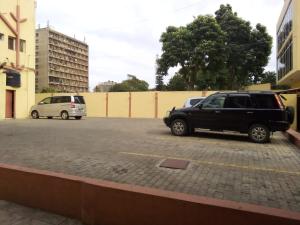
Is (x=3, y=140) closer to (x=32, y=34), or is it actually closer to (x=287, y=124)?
(x=287, y=124)

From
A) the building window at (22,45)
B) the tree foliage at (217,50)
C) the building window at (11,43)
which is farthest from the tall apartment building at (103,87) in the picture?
the building window at (11,43)

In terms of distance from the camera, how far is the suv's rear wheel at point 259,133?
1136 cm

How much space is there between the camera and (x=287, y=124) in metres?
11.2

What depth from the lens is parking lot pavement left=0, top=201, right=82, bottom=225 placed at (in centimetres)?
452

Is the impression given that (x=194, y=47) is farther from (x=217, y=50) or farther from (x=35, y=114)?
(x=35, y=114)

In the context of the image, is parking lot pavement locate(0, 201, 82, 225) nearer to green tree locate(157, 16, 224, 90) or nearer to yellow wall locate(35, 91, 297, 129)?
yellow wall locate(35, 91, 297, 129)

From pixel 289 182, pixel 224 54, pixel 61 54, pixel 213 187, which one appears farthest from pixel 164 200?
pixel 61 54

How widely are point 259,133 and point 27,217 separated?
8714mm

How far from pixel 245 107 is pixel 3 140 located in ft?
27.1

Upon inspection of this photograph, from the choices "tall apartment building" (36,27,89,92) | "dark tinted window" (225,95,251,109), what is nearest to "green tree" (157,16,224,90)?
"dark tinted window" (225,95,251,109)

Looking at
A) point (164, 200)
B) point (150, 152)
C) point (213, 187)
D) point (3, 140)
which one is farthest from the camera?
point (3, 140)

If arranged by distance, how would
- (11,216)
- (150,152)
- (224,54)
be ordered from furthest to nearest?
(224,54) → (150,152) → (11,216)

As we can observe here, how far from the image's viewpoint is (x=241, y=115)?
1172 centimetres

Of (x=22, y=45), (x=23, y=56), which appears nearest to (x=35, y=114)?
(x=23, y=56)
